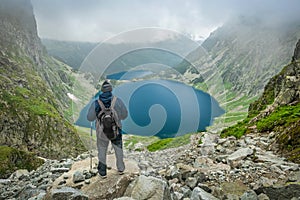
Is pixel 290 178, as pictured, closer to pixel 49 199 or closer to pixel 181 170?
pixel 181 170

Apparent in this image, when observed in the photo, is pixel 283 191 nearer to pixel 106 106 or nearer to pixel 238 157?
pixel 238 157

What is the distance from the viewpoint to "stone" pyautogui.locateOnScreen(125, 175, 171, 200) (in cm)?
1012

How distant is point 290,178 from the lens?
10.8 metres

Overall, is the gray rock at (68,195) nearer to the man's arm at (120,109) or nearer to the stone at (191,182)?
the man's arm at (120,109)

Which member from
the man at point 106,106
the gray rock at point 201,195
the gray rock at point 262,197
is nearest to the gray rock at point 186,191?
the gray rock at point 201,195

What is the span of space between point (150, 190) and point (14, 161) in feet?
272

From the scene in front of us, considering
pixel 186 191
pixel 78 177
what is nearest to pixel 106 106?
pixel 78 177

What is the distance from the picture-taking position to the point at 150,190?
10.2 m

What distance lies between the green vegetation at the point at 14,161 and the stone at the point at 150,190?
2695 inches

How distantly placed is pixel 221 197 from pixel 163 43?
1368 centimetres

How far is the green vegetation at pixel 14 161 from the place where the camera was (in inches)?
2953

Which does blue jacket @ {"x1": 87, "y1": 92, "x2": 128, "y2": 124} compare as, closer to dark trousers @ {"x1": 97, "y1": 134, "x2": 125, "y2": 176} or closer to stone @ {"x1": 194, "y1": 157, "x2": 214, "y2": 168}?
dark trousers @ {"x1": 97, "y1": 134, "x2": 125, "y2": 176}

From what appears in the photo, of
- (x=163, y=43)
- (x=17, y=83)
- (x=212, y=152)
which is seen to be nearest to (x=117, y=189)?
(x=212, y=152)

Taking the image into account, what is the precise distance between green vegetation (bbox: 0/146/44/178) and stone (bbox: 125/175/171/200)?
68460 millimetres
